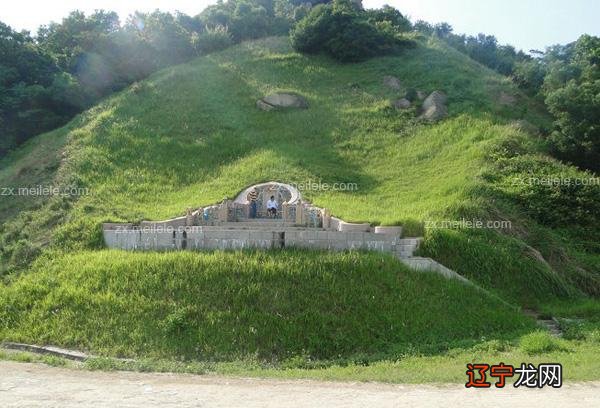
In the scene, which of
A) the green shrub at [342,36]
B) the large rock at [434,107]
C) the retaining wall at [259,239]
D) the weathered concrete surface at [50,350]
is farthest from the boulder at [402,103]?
the weathered concrete surface at [50,350]

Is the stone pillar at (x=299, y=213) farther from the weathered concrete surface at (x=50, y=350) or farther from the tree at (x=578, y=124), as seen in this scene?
the tree at (x=578, y=124)

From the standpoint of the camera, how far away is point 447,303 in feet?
41.9

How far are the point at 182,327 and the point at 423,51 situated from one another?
1240 inches

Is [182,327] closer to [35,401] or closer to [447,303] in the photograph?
[35,401]

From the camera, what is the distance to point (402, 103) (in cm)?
2983

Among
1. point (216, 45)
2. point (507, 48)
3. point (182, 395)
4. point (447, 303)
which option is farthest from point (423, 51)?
point (182, 395)

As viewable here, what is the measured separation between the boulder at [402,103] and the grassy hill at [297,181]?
0.90 metres

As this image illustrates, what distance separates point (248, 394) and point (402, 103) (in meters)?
24.0

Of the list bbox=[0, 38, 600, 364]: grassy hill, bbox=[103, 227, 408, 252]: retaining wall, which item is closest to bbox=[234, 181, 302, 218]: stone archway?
bbox=[0, 38, 600, 364]: grassy hill

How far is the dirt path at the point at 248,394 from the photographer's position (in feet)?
24.4

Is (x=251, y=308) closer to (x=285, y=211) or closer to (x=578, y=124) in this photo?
(x=285, y=211)

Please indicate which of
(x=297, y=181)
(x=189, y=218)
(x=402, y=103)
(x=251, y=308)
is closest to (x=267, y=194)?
(x=297, y=181)

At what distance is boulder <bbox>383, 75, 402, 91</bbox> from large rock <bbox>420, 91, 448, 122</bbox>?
3285mm

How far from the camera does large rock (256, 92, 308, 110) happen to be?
98.9 feet
